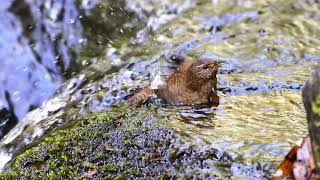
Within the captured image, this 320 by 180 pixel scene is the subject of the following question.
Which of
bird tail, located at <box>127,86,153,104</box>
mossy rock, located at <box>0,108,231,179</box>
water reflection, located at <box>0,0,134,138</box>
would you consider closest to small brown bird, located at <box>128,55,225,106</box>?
bird tail, located at <box>127,86,153,104</box>

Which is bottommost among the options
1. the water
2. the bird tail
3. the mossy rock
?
the water

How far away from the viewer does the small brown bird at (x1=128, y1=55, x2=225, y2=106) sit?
527 cm

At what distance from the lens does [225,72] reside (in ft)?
20.5

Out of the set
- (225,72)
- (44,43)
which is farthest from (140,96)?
(44,43)

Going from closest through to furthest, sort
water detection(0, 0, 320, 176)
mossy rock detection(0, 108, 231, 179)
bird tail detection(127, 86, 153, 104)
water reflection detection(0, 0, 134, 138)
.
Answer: mossy rock detection(0, 108, 231, 179) → water detection(0, 0, 320, 176) → bird tail detection(127, 86, 153, 104) → water reflection detection(0, 0, 134, 138)

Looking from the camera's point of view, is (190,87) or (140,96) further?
(190,87)

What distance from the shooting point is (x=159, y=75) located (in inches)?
236

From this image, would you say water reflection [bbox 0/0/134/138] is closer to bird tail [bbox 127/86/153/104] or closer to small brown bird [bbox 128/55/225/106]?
bird tail [bbox 127/86/153/104]

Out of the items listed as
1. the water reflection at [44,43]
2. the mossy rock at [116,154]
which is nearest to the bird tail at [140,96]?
the mossy rock at [116,154]

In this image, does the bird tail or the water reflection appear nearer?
the bird tail

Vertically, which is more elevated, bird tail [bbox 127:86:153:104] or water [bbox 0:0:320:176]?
bird tail [bbox 127:86:153:104]

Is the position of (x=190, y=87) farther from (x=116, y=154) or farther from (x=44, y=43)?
(x=44, y=43)

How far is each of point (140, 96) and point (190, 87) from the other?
0.50 metres

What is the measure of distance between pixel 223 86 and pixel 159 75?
27.1 inches
